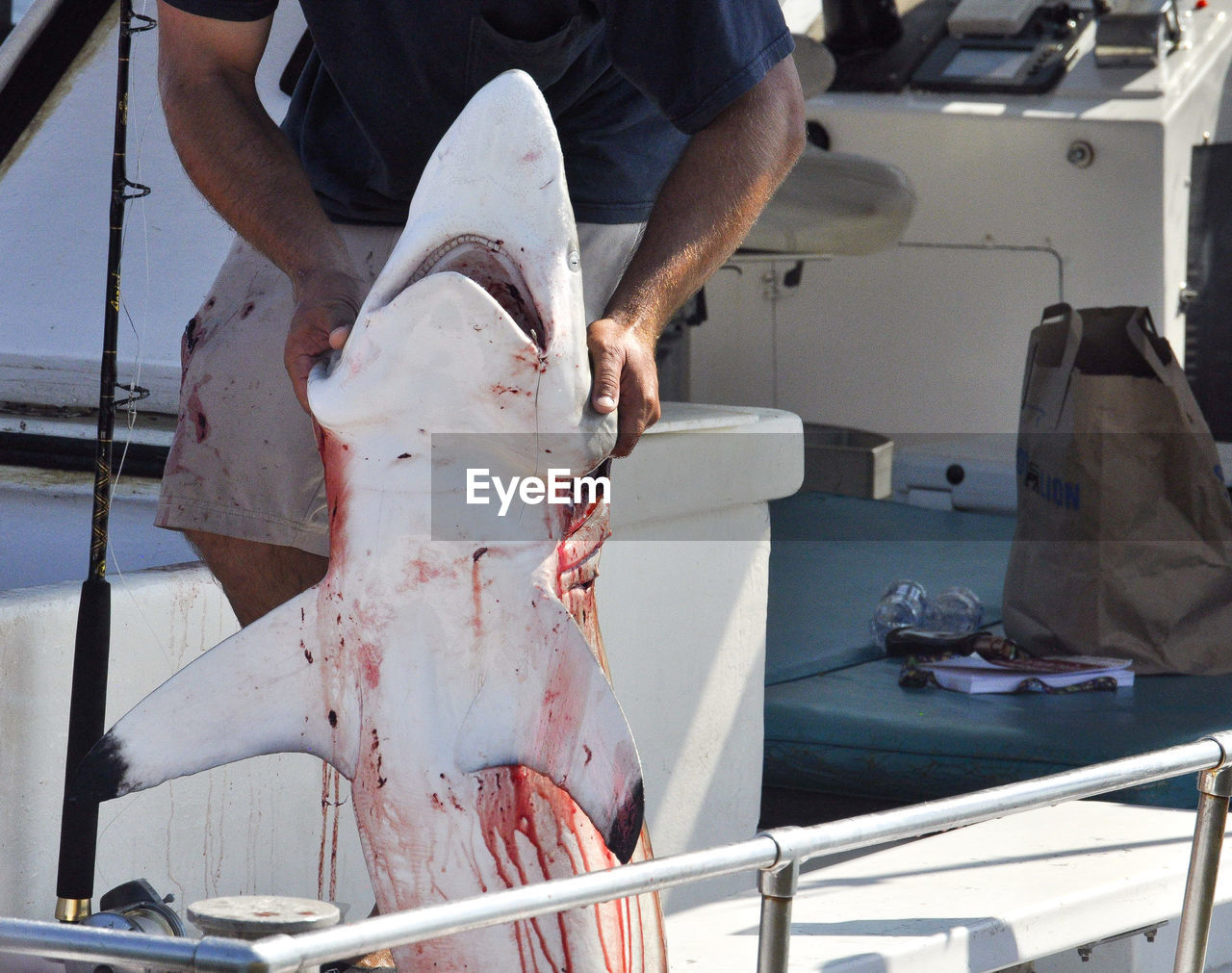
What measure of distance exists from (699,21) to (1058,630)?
2425 millimetres

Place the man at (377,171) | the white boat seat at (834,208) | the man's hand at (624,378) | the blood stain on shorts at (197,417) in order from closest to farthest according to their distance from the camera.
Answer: the man's hand at (624,378)
the man at (377,171)
the blood stain on shorts at (197,417)
the white boat seat at (834,208)

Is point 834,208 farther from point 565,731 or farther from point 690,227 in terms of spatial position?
point 565,731

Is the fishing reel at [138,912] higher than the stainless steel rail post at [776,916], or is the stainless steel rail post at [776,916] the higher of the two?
the stainless steel rail post at [776,916]

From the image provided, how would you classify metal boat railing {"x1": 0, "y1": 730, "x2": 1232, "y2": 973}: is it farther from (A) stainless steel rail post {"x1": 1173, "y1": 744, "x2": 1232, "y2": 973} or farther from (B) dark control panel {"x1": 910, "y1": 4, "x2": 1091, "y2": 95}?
(B) dark control panel {"x1": 910, "y1": 4, "x2": 1091, "y2": 95}

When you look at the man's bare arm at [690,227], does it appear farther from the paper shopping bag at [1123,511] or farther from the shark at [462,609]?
the paper shopping bag at [1123,511]

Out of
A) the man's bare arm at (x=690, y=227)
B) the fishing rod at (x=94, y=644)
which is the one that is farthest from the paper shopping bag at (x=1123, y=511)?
the fishing rod at (x=94, y=644)

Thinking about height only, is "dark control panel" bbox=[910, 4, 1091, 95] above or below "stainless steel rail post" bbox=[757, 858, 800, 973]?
above

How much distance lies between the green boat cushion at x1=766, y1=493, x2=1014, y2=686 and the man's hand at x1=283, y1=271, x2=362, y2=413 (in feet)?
7.86

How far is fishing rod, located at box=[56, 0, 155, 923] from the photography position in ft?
5.51

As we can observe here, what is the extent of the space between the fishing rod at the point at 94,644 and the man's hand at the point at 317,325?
0.55 meters

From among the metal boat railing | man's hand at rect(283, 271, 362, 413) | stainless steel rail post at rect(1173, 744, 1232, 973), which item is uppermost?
man's hand at rect(283, 271, 362, 413)

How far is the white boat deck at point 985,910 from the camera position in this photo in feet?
5.83

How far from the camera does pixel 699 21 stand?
1.52 metres

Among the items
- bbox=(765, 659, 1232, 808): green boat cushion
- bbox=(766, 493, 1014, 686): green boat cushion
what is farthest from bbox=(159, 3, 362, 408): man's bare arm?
bbox=(766, 493, 1014, 686): green boat cushion
